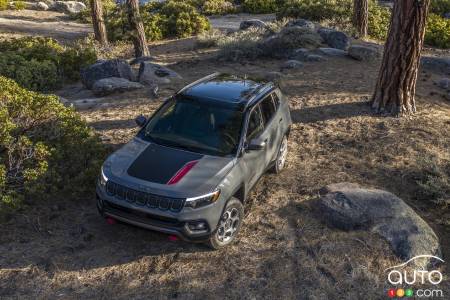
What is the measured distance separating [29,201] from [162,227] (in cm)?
286

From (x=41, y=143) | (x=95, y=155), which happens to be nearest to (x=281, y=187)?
(x=95, y=155)

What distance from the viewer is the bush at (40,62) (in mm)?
13023

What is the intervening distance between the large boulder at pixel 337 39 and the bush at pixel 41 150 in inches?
435

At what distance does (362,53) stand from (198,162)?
1096 cm

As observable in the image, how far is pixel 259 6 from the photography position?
29.6 m

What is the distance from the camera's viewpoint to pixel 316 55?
15203mm

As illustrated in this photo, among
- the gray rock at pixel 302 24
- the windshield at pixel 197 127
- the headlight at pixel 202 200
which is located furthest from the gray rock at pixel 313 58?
the headlight at pixel 202 200

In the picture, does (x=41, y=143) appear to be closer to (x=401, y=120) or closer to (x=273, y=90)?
(x=273, y=90)

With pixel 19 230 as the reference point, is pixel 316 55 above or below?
above

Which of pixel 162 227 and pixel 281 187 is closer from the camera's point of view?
pixel 162 227

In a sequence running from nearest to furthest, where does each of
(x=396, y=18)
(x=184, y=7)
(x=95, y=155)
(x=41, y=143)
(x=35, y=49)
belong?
1. (x=41, y=143)
2. (x=95, y=155)
3. (x=396, y=18)
4. (x=35, y=49)
5. (x=184, y=7)

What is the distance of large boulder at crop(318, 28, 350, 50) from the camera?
52.6ft

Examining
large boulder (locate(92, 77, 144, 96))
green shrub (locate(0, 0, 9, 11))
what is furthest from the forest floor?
green shrub (locate(0, 0, 9, 11))

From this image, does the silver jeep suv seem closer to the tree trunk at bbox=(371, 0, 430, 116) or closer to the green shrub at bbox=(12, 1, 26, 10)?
the tree trunk at bbox=(371, 0, 430, 116)
